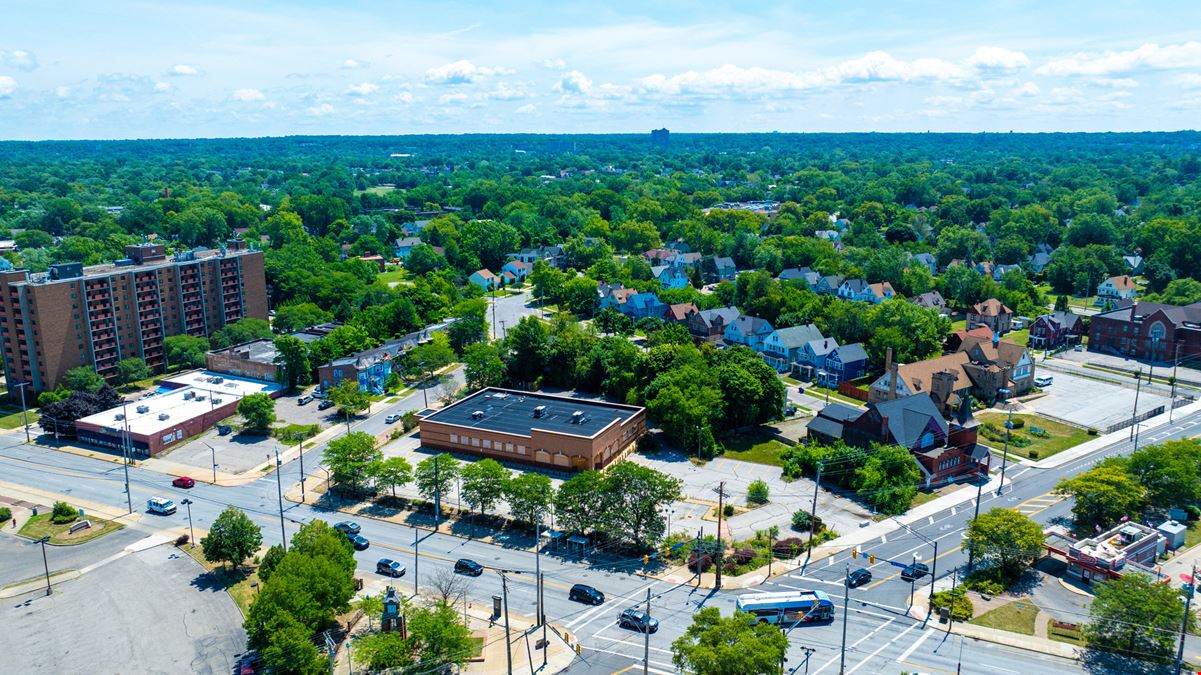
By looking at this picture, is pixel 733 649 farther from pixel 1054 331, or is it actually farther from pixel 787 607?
pixel 1054 331

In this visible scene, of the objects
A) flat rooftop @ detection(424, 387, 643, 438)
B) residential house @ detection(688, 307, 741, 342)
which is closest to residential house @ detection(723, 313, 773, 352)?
residential house @ detection(688, 307, 741, 342)

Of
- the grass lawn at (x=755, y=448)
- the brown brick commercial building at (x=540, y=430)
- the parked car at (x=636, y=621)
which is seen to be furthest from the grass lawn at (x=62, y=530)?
the grass lawn at (x=755, y=448)

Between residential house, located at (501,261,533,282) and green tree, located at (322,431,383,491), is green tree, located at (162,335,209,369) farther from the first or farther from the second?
residential house, located at (501,261,533,282)

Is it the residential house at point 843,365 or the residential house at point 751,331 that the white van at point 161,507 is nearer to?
the residential house at point 843,365

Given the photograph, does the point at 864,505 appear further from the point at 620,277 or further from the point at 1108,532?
the point at 620,277

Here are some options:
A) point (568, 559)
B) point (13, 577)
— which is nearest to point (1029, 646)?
point (568, 559)

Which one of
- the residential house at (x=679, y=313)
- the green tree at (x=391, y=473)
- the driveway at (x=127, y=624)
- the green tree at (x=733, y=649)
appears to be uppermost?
the residential house at (x=679, y=313)
